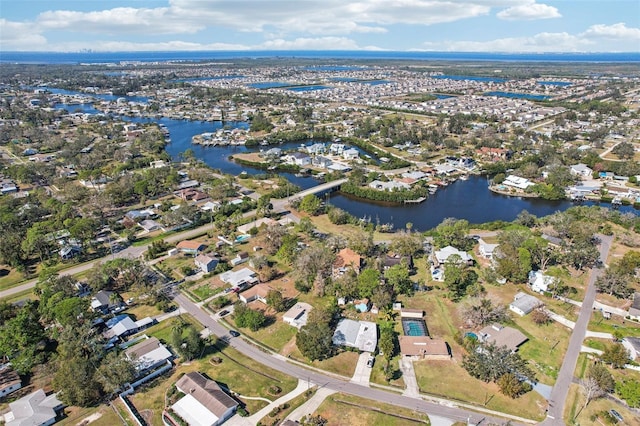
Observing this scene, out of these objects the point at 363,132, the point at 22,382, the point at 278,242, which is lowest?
the point at 22,382

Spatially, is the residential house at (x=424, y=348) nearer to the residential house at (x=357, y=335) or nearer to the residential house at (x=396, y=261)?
the residential house at (x=357, y=335)

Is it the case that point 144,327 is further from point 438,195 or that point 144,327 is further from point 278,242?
point 438,195

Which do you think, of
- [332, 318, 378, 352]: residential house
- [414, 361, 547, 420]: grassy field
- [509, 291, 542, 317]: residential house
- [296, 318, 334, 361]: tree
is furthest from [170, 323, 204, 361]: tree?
[509, 291, 542, 317]: residential house

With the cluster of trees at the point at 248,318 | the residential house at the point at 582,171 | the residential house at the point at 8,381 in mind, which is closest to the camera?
the residential house at the point at 8,381

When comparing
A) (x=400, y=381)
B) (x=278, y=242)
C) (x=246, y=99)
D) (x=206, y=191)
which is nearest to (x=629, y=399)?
(x=400, y=381)

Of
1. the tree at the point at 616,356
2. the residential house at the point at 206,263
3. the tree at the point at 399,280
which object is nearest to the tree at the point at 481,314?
the tree at the point at 399,280

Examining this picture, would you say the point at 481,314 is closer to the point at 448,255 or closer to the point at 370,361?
the point at 448,255
